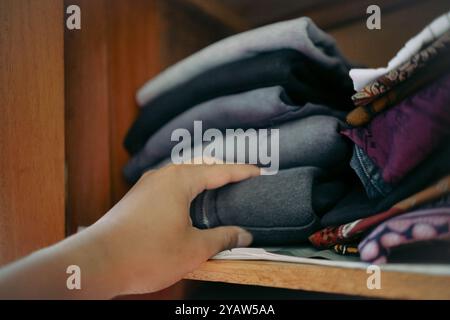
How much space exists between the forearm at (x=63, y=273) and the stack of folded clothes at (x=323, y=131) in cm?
13

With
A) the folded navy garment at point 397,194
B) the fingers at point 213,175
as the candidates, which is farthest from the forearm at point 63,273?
the folded navy garment at point 397,194

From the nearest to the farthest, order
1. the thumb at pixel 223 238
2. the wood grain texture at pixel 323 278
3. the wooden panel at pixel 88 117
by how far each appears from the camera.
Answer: the wood grain texture at pixel 323 278 < the thumb at pixel 223 238 < the wooden panel at pixel 88 117

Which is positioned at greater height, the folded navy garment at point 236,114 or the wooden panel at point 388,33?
the wooden panel at point 388,33

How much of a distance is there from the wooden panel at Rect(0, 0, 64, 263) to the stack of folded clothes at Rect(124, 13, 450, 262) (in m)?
0.17

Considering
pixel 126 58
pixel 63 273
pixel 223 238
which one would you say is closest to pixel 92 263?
pixel 63 273

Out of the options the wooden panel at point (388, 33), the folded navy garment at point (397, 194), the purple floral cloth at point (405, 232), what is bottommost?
the purple floral cloth at point (405, 232)

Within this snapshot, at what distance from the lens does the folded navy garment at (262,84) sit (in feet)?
1.42

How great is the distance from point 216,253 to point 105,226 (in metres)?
0.12

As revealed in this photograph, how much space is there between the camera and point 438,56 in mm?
284

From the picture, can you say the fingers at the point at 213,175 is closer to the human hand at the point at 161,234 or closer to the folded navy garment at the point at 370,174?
the human hand at the point at 161,234

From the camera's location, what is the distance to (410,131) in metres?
0.29

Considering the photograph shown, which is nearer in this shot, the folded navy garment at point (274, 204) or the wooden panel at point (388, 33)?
the folded navy garment at point (274, 204)

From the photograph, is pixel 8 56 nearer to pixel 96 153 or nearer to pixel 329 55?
pixel 96 153
